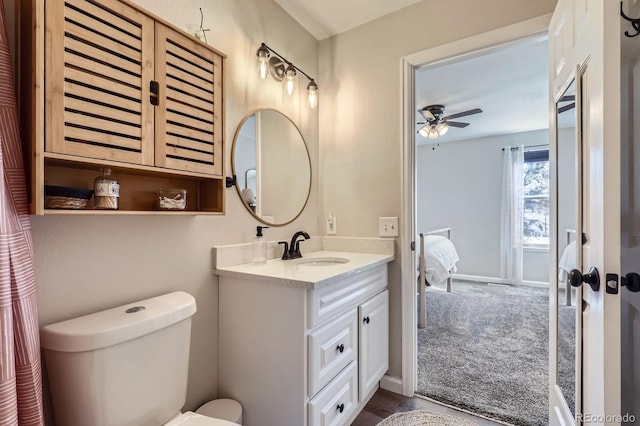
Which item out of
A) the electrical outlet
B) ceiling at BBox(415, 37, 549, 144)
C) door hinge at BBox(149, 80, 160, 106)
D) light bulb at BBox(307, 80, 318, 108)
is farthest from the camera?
ceiling at BBox(415, 37, 549, 144)

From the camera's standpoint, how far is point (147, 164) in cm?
107

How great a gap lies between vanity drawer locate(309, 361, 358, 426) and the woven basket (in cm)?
112

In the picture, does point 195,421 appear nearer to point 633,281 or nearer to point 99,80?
point 99,80

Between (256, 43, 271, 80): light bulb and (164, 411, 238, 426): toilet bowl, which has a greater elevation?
(256, 43, 271, 80): light bulb

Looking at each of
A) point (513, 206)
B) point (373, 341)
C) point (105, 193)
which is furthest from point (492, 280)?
point (105, 193)

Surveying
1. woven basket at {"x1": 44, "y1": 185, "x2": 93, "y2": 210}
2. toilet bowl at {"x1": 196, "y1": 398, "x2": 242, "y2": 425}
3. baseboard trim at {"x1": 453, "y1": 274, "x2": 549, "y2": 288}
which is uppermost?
woven basket at {"x1": 44, "y1": 185, "x2": 93, "y2": 210}

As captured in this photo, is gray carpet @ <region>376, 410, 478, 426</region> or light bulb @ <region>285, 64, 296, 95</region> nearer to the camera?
gray carpet @ <region>376, 410, 478, 426</region>

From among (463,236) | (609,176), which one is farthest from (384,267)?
(463,236)

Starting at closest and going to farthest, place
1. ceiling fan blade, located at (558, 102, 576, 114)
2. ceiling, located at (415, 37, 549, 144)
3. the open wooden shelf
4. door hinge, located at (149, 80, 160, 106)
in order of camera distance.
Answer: the open wooden shelf, door hinge, located at (149, 80, 160, 106), ceiling fan blade, located at (558, 102, 576, 114), ceiling, located at (415, 37, 549, 144)

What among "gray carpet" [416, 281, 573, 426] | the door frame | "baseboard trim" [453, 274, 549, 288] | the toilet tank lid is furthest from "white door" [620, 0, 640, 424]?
"baseboard trim" [453, 274, 549, 288]

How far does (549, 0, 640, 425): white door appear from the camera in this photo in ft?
2.67

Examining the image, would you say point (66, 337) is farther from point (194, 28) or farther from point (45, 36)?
point (194, 28)

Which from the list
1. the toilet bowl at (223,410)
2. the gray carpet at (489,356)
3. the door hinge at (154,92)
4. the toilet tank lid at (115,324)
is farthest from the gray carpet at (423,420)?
the door hinge at (154,92)

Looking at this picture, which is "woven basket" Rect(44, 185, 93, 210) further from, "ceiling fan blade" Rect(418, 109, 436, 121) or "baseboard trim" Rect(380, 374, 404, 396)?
"ceiling fan blade" Rect(418, 109, 436, 121)
